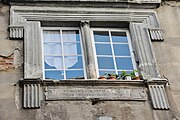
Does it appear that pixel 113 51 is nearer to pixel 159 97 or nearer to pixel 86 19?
pixel 86 19

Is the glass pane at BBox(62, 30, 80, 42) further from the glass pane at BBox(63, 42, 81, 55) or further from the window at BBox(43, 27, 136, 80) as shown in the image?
the glass pane at BBox(63, 42, 81, 55)

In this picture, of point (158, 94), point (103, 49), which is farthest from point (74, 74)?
point (158, 94)

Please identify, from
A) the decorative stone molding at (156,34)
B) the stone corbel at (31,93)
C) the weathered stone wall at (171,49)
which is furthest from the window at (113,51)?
the stone corbel at (31,93)

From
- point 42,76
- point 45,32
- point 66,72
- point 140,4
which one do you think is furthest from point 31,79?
point 140,4

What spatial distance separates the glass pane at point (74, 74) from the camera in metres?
8.40

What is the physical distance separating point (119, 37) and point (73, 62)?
126cm

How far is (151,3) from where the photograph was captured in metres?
9.75

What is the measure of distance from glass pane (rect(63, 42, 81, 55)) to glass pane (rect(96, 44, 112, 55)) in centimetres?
38

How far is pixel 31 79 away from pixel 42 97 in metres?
0.39

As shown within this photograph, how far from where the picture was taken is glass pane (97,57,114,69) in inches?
342

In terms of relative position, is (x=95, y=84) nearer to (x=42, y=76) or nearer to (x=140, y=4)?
(x=42, y=76)

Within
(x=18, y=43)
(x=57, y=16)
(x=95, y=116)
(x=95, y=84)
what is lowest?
(x=95, y=116)

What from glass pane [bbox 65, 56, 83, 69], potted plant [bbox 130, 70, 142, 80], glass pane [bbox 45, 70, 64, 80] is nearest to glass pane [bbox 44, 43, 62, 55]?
glass pane [bbox 65, 56, 83, 69]

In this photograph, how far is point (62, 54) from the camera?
8789mm
